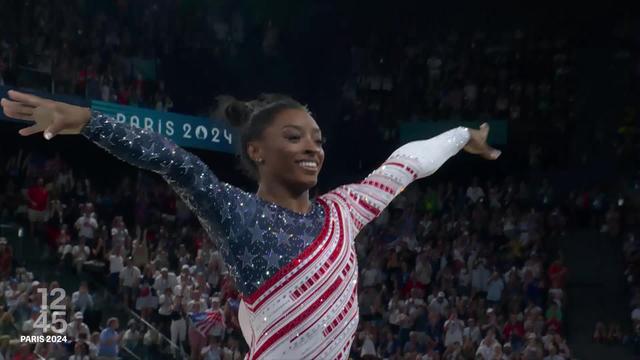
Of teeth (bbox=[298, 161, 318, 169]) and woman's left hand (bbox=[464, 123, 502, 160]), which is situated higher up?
woman's left hand (bbox=[464, 123, 502, 160])

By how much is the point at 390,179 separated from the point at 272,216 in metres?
0.56

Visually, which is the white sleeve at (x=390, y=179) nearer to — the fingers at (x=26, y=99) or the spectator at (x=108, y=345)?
the fingers at (x=26, y=99)

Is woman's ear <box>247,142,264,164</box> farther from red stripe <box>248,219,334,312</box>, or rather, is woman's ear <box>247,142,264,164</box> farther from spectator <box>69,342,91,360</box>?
spectator <box>69,342,91,360</box>

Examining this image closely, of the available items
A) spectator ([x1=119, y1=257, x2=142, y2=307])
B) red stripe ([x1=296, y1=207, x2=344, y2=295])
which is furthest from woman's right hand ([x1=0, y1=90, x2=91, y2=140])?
spectator ([x1=119, y1=257, x2=142, y2=307])

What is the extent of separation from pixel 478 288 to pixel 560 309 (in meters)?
1.13

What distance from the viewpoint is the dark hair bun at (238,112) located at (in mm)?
3352

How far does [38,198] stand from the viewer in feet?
42.7

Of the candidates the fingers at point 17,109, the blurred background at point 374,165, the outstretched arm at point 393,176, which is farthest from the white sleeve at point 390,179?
the blurred background at point 374,165

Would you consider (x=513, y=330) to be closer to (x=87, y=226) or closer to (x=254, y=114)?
(x=87, y=226)

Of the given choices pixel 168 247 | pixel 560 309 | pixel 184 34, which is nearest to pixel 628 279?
pixel 560 309

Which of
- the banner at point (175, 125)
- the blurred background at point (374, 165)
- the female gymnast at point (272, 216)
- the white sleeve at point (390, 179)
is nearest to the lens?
the female gymnast at point (272, 216)

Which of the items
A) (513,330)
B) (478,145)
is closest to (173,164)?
(478,145)

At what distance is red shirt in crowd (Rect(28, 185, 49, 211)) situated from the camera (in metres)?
13.0

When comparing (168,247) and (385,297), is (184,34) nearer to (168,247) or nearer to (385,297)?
(168,247)
